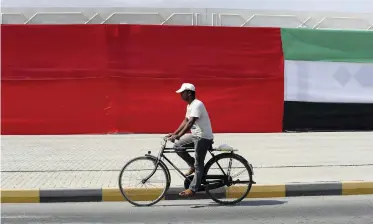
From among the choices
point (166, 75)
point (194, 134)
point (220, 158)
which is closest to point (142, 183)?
point (194, 134)

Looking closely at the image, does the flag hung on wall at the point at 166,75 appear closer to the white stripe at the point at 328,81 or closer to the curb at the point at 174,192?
the white stripe at the point at 328,81

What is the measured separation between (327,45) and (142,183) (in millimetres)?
9329

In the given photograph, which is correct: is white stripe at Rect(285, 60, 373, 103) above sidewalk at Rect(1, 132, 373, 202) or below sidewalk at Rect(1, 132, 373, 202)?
above

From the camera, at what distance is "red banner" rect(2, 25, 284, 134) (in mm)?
14414

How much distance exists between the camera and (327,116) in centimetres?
1516

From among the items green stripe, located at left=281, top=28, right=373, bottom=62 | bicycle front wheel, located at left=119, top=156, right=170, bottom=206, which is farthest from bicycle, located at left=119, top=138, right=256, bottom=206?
green stripe, located at left=281, top=28, right=373, bottom=62

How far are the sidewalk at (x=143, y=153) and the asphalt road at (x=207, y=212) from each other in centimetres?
57

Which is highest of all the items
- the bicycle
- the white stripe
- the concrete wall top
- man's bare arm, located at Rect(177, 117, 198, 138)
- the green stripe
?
the concrete wall top

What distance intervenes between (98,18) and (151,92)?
240 centimetres

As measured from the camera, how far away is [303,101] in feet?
49.1

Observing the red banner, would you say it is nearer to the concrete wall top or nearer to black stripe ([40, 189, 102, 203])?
the concrete wall top

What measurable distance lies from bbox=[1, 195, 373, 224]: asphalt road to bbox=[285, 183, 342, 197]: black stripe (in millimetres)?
225

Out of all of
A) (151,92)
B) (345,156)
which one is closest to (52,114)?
(151,92)

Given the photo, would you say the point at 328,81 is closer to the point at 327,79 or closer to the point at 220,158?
the point at 327,79
